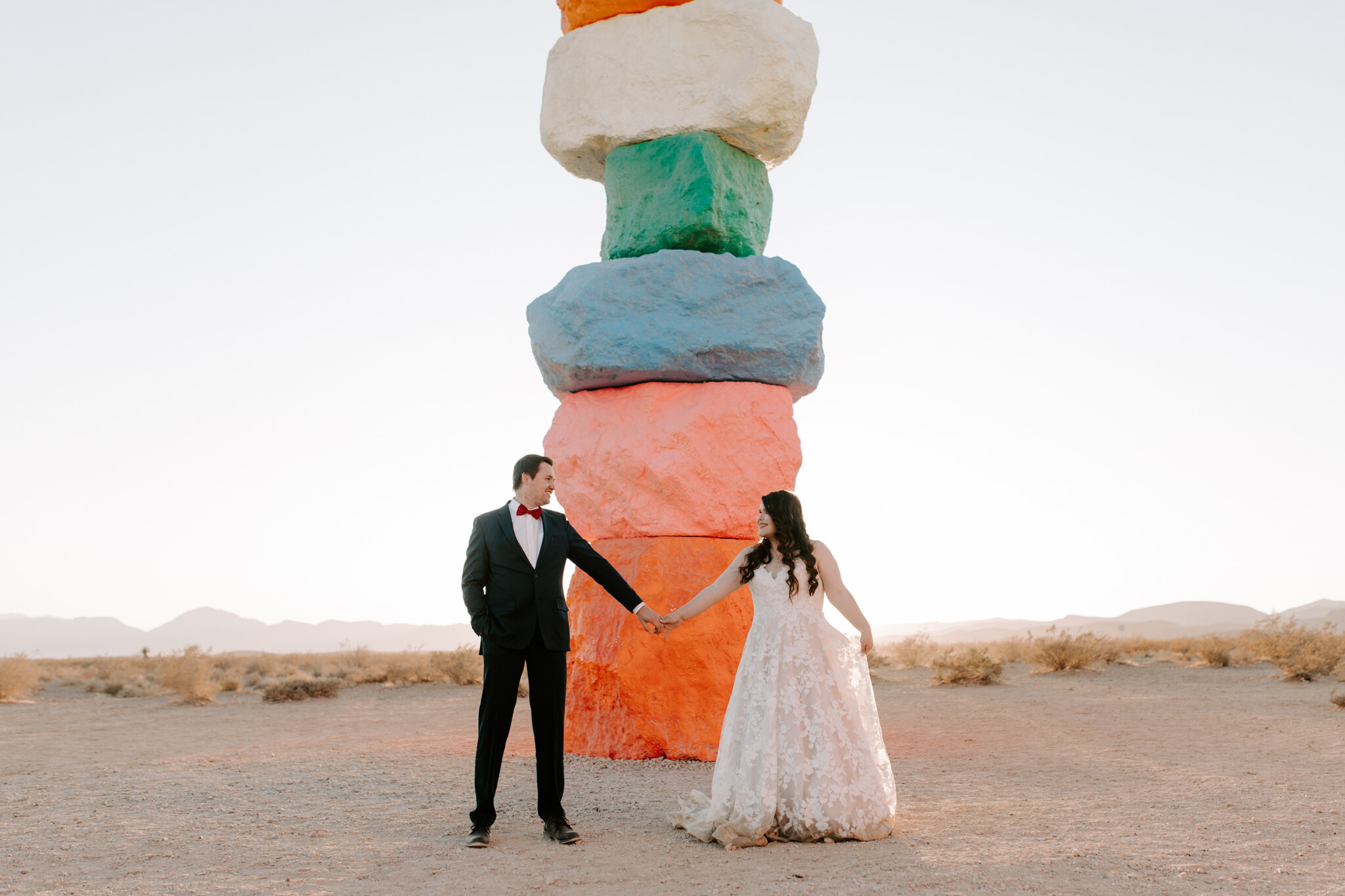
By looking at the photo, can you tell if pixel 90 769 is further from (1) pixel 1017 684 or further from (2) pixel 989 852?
(1) pixel 1017 684

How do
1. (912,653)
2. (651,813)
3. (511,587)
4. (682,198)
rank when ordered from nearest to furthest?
(511,587)
(651,813)
(682,198)
(912,653)

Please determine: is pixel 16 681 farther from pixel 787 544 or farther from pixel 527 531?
pixel 787 544

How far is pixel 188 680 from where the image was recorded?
1339cm

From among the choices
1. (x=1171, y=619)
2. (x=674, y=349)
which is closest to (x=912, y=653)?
(x=674, y=349)

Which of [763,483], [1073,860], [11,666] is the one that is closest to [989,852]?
[1073,860]

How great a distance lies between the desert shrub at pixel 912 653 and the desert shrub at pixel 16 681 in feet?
48.6

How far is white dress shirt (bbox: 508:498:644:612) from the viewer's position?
459 cm

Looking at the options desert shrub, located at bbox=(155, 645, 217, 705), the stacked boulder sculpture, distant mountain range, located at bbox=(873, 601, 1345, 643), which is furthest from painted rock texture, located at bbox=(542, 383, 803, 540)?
distant mountain range, located at bbox=(873, 601, 1345, 643)

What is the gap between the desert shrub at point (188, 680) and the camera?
13219 mm

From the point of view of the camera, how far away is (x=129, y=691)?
15.2m

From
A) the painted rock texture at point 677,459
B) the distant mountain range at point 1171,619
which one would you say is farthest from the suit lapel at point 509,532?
the distant mountain range at point 1171,619

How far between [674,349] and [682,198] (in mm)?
1213

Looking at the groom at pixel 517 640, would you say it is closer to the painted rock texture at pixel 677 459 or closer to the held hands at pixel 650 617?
the held hands at pixel 650 617

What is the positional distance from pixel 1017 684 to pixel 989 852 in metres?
10.4
